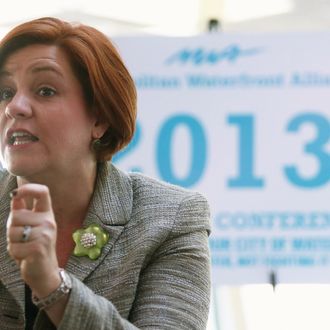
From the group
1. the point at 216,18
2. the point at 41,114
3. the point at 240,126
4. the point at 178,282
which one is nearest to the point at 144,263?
the point at 178,282

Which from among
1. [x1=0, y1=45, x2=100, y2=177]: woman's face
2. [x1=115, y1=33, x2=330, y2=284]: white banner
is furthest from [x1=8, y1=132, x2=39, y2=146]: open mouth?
[x1=115, y1=33, x2=330, y2=284]: white banner

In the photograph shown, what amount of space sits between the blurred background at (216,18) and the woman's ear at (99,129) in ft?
7.33

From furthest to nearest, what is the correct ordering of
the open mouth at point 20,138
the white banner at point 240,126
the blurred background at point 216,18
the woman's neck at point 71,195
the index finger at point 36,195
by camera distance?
the blurred background at point 216,18, the white banner at point 240,126, the woman's neck at point 71,195, the open mouth at point 20,138, the index finger at point 36,195

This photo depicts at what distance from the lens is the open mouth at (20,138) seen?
1340mm

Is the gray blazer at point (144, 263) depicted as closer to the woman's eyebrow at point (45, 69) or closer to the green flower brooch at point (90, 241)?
the green flower brooch at point (90, 241)

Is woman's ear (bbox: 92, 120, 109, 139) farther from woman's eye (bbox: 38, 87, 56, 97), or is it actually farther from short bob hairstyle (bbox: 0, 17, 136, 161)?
woman's eye (bbox: 38, 87, 56, 97)

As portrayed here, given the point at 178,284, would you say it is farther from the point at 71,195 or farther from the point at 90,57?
the point at 90,57

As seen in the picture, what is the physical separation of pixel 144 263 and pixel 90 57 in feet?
1.09

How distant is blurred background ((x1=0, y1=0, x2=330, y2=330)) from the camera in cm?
374

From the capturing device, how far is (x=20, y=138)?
53.0 inches

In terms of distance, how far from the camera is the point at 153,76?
10.3 feet

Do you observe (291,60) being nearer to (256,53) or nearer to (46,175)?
(256,53)

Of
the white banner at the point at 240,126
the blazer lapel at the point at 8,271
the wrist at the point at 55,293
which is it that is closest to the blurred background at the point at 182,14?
the white banner at the point at 240,126

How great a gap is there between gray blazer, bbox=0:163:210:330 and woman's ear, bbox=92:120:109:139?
8 centimetres
